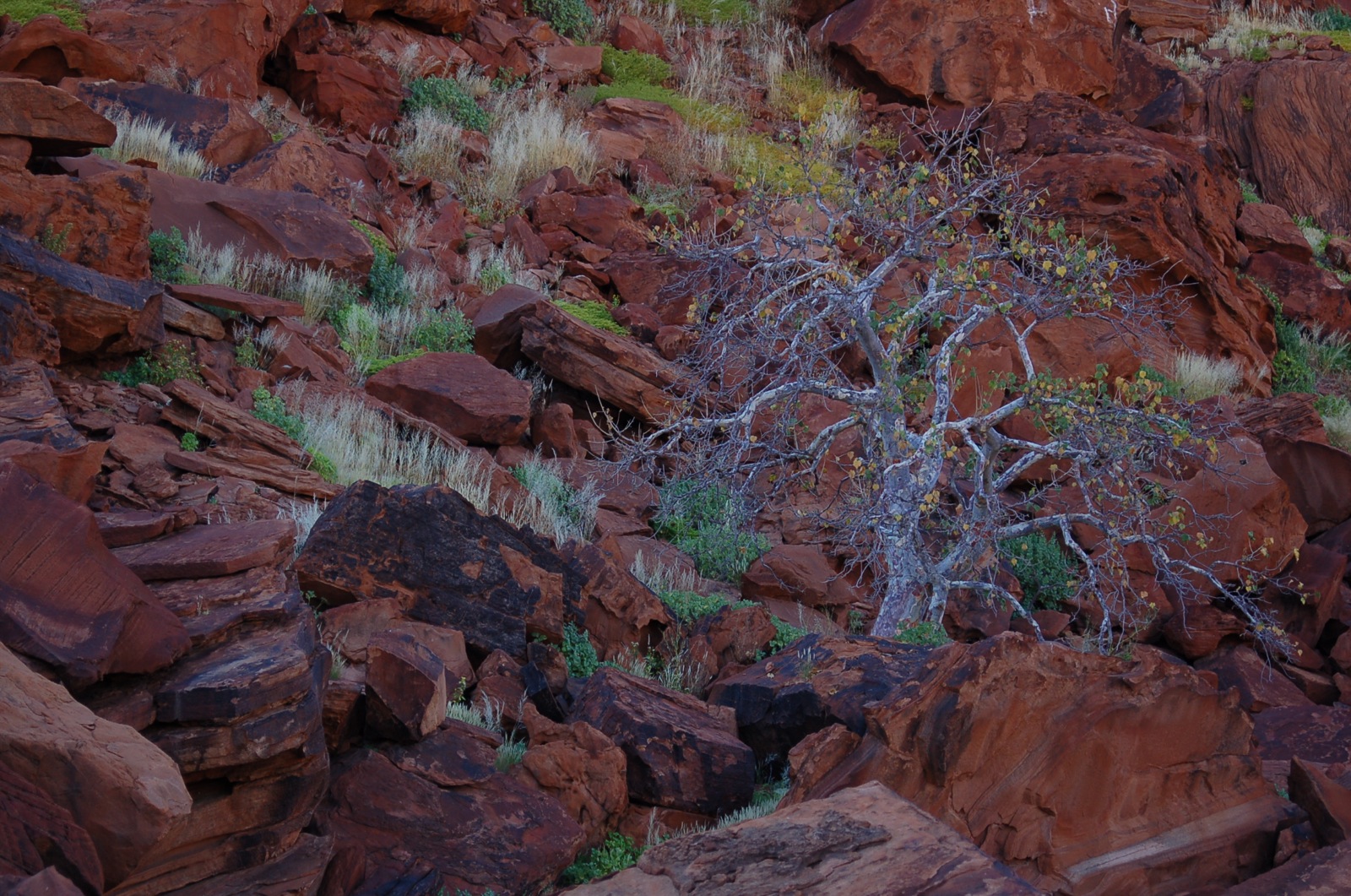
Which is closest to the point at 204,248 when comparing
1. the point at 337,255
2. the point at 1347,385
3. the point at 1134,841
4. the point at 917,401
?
the point at 337,255

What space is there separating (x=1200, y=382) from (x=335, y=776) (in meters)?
11.1

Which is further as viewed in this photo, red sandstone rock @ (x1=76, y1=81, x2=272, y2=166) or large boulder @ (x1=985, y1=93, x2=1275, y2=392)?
large boulder @ (x1=985, y1=93, x2=1275, y2=392)

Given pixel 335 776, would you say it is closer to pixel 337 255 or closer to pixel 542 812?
pixel 542 812

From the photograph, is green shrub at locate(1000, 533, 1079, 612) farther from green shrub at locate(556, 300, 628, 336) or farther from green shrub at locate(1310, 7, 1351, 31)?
green shrub at locate(1310, 7, 1351, 31)

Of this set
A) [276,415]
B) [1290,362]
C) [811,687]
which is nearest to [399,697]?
[811,687]

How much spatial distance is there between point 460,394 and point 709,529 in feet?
7.31

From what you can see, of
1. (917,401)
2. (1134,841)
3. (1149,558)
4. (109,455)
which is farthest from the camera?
(1149,558)

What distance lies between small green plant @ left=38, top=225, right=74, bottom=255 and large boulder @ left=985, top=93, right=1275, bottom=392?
9.17 m

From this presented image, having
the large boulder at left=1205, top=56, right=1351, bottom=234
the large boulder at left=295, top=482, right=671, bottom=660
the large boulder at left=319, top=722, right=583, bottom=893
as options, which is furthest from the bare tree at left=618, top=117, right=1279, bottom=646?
the large boulder at left=1205, top=56, right=1351, bottom=234

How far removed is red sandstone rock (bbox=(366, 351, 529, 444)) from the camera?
8750 mm

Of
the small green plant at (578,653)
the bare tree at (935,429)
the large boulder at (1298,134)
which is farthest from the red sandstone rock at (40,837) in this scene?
the large boulder at (1298,134)

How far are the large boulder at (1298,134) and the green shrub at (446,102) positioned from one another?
12.3 m

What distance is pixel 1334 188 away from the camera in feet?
58.3

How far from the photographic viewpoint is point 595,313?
37.3 ft
